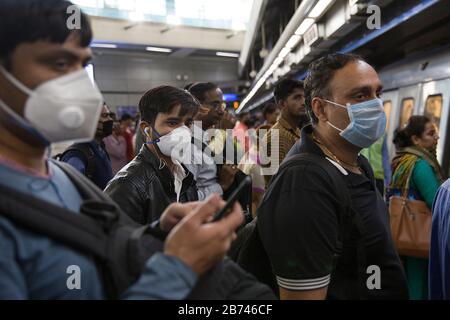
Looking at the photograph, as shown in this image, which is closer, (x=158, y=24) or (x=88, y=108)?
(x=88, y=108)

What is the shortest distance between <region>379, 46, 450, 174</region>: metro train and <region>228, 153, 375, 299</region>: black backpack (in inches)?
141

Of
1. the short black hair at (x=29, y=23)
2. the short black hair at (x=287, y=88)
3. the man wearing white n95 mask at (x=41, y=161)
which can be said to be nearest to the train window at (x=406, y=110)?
the short black hair at (x=287, y=88)

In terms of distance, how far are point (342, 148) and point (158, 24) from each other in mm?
12943

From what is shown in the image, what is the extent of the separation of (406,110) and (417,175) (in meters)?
2.70

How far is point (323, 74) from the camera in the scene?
1.81 metres

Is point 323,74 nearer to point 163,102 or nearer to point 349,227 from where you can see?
point 349,227

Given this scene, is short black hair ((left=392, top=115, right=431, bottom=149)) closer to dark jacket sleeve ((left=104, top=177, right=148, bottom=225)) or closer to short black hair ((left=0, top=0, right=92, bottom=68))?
dark jacket sleeve ((left=104, top=177, right=148, bottom=225))

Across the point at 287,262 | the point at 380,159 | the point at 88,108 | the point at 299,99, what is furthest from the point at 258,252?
the point at 380,159

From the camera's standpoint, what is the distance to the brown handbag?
287 centimetres

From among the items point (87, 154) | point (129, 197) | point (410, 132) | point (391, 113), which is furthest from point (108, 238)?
point (391, 113)

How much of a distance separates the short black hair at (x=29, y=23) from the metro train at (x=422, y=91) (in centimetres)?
459

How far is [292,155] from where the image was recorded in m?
1.61

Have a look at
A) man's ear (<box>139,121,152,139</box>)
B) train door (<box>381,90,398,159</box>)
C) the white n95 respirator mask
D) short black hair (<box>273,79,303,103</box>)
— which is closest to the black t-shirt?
the white n95 respirator mask
